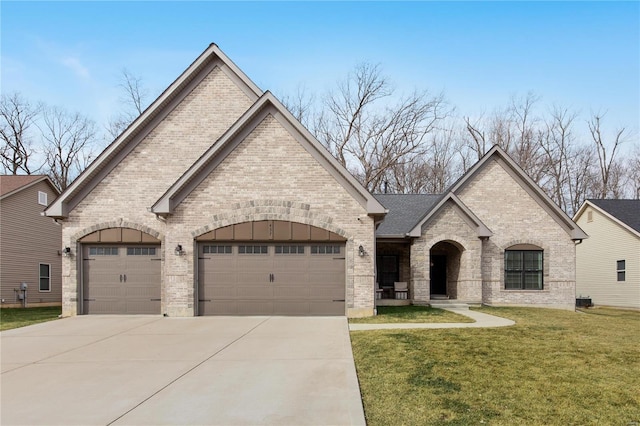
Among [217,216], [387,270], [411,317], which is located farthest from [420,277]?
[217,216]

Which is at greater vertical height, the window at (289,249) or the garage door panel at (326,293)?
the window at (289,249)

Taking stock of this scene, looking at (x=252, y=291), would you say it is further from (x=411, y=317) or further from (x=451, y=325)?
(x=451, y=325)

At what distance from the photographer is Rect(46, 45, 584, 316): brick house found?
49.7ft

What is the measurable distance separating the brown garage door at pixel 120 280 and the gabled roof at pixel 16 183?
11547mm

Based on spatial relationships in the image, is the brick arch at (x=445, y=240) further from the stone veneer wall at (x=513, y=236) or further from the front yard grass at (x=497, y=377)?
the front yard grass at (x=497, y=377)

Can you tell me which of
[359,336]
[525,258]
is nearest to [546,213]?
[525,258]

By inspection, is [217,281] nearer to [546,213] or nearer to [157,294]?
[157,294]

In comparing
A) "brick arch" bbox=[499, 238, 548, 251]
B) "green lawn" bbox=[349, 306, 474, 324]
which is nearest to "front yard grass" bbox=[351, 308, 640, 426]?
"green lawn" bbox=[349, 306, 474, 324]

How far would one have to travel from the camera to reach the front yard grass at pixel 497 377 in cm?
601

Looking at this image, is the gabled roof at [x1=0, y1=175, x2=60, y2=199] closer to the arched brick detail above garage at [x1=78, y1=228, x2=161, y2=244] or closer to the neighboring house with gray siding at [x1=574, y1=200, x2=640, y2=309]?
the arched brick detail above garage at [x1=78, y1=228, x2=161, y2=244]

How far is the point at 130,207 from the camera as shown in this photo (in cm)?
1636

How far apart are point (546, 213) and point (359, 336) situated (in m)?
14.1

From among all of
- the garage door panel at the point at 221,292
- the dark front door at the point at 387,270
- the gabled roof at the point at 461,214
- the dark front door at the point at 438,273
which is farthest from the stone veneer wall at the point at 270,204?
the dark front door at the point at 438,273

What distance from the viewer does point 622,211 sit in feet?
89.4
